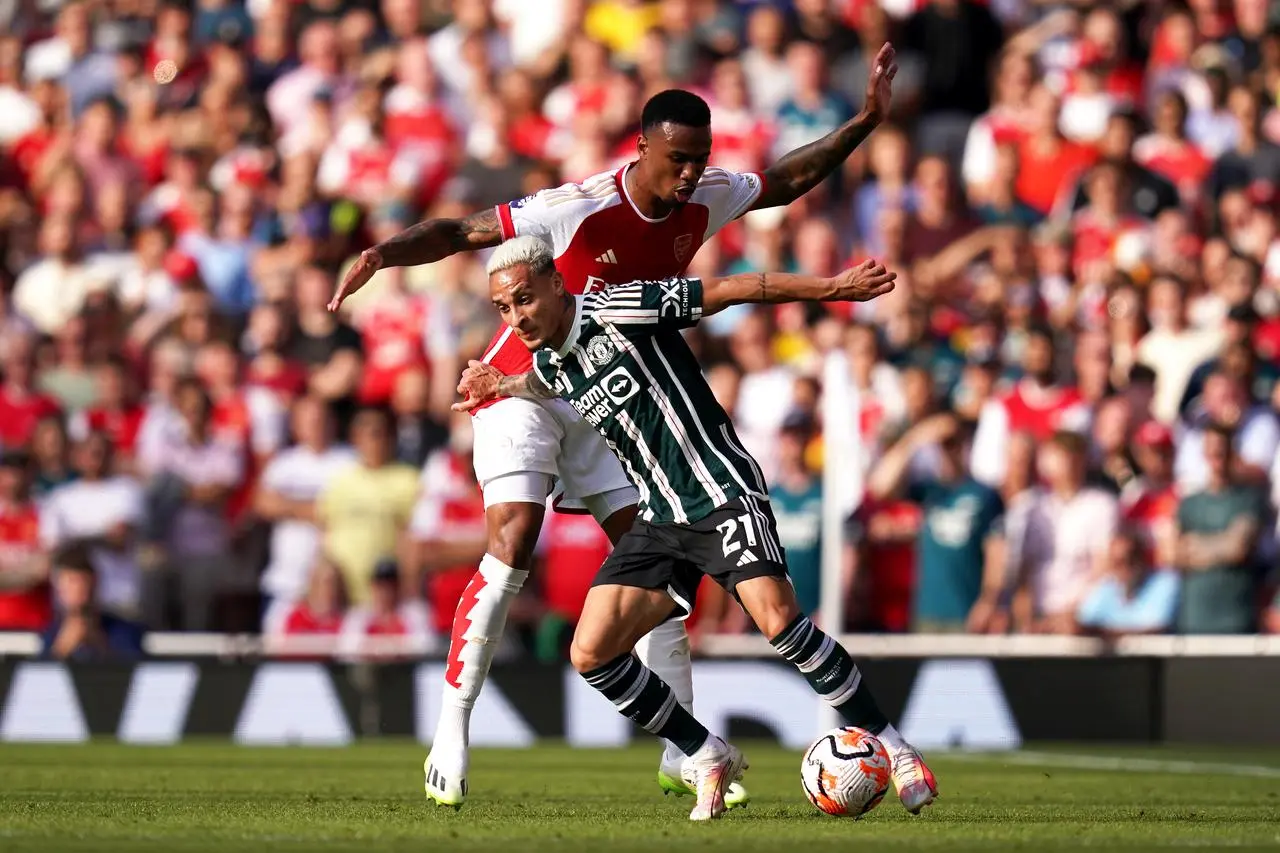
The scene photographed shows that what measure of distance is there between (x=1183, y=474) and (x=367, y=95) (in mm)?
7573

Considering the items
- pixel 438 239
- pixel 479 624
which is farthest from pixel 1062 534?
pixel 438 239

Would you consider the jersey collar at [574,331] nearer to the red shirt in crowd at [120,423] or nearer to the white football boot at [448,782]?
→ the white football boot at [448,782]

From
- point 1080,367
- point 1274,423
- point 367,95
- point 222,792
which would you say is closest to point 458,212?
point 367,95

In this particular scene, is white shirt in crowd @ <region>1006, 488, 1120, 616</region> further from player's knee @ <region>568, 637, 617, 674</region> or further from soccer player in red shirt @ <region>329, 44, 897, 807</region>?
player's knee @ <region>568, 637, 617, 674</region>

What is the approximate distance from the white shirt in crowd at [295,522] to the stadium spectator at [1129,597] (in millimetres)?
5203

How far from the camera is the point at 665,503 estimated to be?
8.44 m

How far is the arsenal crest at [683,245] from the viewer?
372 inches

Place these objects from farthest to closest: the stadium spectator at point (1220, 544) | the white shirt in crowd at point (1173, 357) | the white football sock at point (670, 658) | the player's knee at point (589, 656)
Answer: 1. the white shirt in crowd at point (1173, 357)
2. the stadium spectator at point (1220, 544)
3. the white football sock at point (670, 658)
4. the player's knee at point (589, 656)

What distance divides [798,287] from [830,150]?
2042 mm

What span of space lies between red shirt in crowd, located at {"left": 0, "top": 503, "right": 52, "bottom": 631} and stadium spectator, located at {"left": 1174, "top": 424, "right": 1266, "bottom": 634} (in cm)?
770

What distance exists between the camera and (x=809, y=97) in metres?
18.6

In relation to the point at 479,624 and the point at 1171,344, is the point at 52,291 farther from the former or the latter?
the point at 479,624

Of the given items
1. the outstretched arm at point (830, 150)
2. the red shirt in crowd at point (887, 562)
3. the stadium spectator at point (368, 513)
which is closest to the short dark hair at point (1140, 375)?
the red shirt in crowd at point (887, 562)

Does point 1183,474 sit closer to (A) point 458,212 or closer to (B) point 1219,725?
(B) point 1219,725
